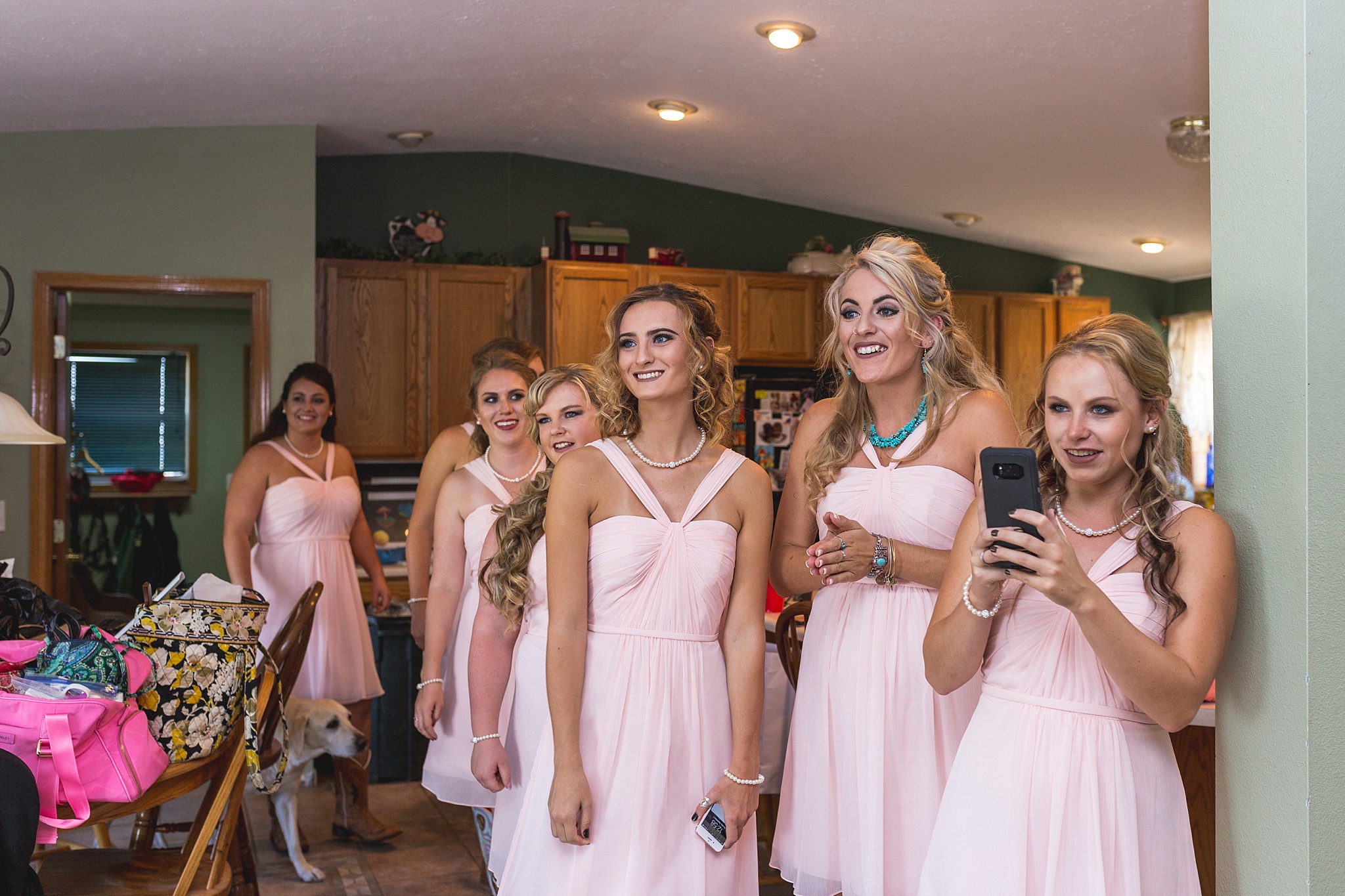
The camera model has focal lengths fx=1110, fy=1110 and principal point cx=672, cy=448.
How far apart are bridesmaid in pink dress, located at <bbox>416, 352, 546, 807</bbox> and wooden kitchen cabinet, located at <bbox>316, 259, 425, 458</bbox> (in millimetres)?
2805

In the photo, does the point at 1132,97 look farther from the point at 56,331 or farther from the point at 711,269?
the point at 56,331

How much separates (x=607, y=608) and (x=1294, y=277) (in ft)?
3.68

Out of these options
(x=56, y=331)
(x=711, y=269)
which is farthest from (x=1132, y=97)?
(x=56, y=331)

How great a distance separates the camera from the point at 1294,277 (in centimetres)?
141

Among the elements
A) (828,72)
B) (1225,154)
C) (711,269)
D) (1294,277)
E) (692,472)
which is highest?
(828,72)

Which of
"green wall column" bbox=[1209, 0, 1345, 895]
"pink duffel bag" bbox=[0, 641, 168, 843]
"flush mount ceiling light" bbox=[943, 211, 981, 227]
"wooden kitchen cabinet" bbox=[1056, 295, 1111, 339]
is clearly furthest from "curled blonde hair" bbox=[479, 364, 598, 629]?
"wooden kitchen cabinet" bbox=[1056, 295, 1111, 339]

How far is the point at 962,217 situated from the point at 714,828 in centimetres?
529

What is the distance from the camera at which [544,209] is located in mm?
6254

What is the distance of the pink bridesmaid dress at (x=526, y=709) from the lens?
2.26 metres

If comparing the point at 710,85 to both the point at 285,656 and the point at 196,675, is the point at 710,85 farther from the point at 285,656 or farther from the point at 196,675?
the point at 196,675

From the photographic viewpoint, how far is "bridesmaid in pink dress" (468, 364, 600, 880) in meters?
2.24

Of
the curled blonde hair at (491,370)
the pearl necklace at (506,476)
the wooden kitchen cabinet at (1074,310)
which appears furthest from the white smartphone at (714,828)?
the wooden kitchen cabinet at (1074,310)

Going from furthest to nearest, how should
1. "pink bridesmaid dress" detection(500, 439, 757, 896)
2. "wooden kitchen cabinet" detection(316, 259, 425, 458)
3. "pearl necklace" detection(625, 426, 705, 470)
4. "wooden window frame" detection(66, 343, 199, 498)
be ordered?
1. "wooden window frame" detection(66, 343, 199, 498)
2. "wooden kitchen cabinet" detection(316, 259, 425, 458)
3. "pearl necklace" detection(625, 426, 705, 470)
4. "pink bridesmaid dress" detection(500, 439, 757, 896)

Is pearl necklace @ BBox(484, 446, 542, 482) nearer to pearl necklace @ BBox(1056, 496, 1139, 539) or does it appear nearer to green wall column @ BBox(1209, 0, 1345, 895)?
pearl necklace @ BBox(1056, 496, 1139, 539)
